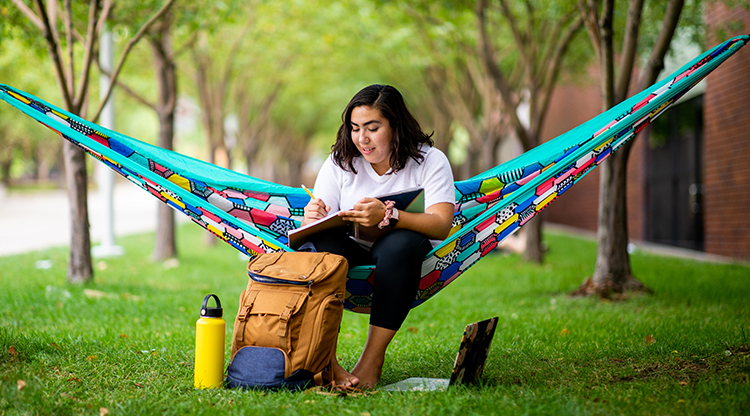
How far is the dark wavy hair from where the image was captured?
2.65m

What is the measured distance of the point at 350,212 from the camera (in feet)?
7.89

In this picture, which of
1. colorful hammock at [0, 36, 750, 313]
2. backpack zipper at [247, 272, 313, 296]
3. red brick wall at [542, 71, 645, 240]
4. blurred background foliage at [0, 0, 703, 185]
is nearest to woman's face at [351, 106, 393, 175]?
colorful hammock at [0, 36, 750, 313]

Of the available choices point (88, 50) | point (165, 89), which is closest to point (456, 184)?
point (88, 50)

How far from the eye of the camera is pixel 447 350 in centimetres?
317

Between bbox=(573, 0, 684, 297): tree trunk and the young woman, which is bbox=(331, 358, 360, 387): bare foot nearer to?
the young woman

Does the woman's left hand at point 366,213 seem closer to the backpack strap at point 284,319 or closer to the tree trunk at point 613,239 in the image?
the backpack strap at point 284,319

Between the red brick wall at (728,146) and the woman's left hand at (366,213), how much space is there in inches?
234

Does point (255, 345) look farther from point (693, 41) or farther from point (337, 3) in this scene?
point (337, 3)

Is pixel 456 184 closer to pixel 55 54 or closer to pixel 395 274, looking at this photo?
pixel 395 274

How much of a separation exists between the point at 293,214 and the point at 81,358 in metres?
1.18

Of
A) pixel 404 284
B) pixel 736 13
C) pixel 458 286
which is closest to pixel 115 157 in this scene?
pixel 404 284

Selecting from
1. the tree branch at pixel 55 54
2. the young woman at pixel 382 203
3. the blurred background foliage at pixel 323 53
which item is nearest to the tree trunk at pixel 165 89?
the blurred background foliage at pixel 323 53

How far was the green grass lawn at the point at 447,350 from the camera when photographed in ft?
7.18

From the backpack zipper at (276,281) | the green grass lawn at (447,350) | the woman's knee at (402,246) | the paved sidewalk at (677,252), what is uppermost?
the woman's knee at (402,246)
